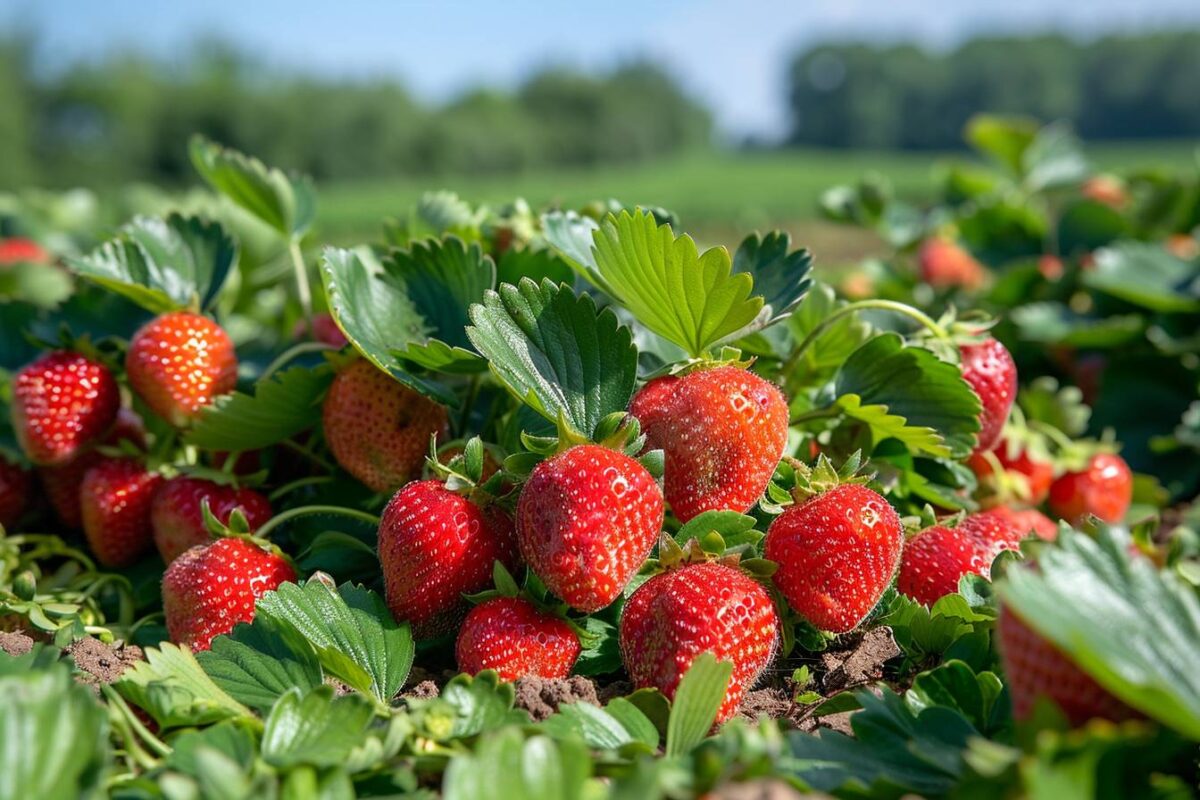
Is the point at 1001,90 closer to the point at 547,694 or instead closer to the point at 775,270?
the point at 775,270

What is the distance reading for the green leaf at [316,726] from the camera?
0.69 m

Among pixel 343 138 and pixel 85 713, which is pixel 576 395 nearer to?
pixel 85 713

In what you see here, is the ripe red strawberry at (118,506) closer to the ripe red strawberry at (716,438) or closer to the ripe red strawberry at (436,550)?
the ripe red strawberry at (436,550)

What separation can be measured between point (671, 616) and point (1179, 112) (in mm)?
46892

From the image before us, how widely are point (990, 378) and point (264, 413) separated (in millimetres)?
684

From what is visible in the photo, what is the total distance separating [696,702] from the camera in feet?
2.41

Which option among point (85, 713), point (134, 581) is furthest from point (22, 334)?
point (85, 713)

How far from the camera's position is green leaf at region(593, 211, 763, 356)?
3.00ft

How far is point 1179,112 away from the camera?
41656 millimetres

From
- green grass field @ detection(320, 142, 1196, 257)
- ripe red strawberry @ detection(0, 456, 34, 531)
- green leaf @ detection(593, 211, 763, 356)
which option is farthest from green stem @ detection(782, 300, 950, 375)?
green grass field @ detection(320, 142, 1196, 257)

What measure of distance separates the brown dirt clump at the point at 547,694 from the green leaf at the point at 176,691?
0.62ft

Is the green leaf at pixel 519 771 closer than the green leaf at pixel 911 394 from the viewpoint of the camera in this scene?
Yes

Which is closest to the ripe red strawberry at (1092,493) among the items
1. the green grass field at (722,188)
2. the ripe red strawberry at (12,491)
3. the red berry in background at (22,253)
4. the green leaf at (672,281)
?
the green leaf at (672,281)

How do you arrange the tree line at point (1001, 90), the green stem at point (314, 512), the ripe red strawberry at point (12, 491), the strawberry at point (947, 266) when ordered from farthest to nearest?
the tree line at point (1001, 90), the strawberry at point (947, 266), the ripe red strawberry at point (12, 491), the green stem at point (314, 512)
